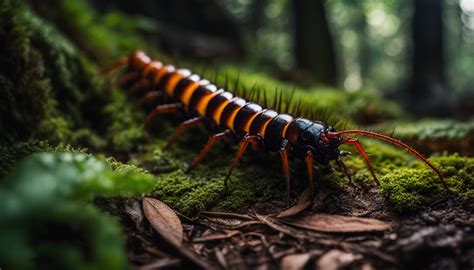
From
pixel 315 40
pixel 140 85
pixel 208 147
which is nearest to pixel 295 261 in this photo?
pixel 208 147

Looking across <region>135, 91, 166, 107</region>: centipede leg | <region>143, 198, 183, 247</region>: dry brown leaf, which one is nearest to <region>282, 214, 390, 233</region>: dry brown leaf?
<region>143, 198, 183, 247</region>: dry brown leaf

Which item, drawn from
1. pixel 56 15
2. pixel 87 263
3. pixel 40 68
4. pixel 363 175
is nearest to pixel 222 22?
pixel 56 15

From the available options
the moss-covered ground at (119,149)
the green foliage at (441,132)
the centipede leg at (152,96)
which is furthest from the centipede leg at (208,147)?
the green foliage at (441,132)

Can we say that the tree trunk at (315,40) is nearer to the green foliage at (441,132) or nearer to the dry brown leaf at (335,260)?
the green foliage at (441,132)

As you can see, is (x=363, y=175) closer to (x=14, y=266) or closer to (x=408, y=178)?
(x=408, y=178)

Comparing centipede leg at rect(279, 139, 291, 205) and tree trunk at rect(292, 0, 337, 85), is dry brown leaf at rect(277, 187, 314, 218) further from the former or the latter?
tree trunk at rect(292, 0, 337, 85)

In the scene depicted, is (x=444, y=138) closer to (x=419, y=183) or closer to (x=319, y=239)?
(x=419, y=183)
